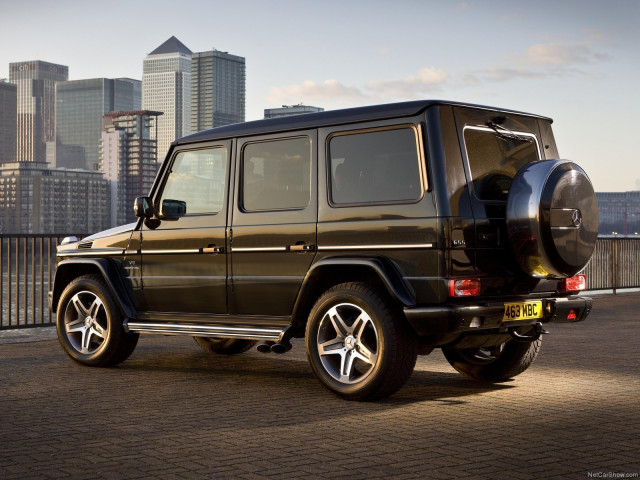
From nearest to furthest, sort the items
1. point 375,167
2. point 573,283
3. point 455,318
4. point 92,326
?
point 455,318 < point 375,167 < point 573,283 < point 92,326

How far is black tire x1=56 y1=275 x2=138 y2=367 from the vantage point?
9320 millimetres

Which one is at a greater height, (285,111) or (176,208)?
(285,111)

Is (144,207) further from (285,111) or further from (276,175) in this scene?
(285,111)

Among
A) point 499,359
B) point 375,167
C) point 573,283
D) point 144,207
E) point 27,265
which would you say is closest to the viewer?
point 375,167

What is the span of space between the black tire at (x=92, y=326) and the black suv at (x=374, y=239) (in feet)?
1.36

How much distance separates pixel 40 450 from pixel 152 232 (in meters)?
3.70

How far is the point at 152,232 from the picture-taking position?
9.09m

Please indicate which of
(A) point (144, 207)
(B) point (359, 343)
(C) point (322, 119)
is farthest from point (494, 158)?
(A) point (144, 207)

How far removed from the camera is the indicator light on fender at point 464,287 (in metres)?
6.91

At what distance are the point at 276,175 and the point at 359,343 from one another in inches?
67.6

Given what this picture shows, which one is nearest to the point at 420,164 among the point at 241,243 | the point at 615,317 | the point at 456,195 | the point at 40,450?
the point at 456,195

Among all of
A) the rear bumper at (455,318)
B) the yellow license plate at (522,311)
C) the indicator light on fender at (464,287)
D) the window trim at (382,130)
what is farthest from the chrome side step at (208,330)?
the yellow license plate at (522,311)

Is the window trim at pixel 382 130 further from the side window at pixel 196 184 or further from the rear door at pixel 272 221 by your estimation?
the side window at pixel 196 184

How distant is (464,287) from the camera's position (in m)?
6.98
